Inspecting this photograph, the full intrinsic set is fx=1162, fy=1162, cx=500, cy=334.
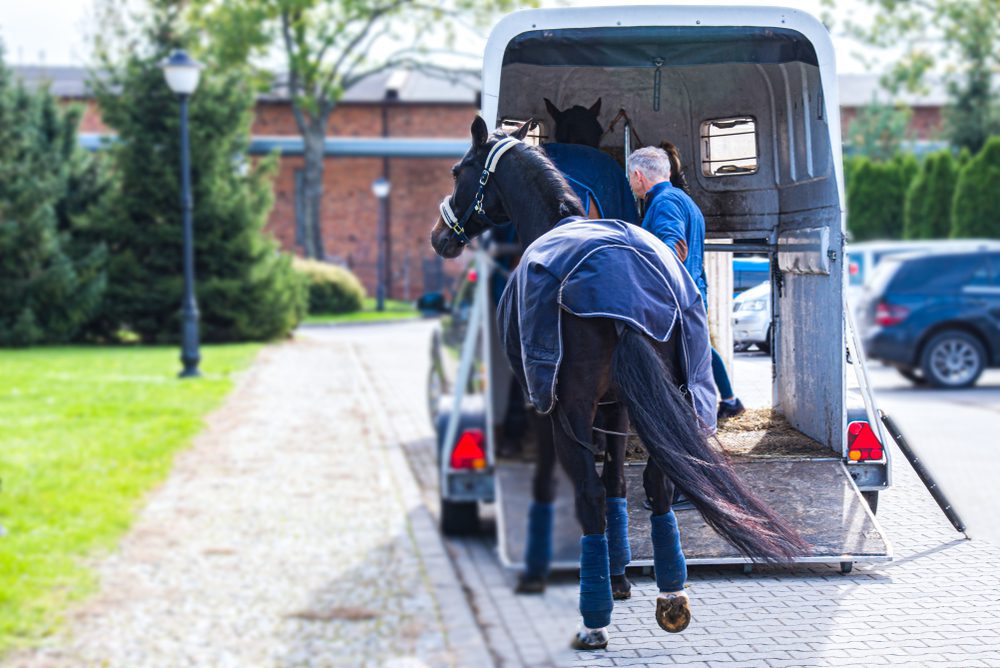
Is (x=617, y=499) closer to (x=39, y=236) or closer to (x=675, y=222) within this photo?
(x=675, y=222)

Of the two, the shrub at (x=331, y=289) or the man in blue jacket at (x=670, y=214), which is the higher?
the man in blue jacket at (x=670, y=214)

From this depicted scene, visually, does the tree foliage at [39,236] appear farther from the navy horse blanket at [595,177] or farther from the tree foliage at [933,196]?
the navy horse blanket at [595,177]

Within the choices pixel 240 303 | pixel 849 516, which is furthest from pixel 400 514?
pixel 849 516

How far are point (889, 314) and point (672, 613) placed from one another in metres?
2.00

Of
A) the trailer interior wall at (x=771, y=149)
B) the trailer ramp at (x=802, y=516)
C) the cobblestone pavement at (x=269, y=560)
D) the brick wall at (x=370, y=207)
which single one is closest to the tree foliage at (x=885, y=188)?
the trailer interior wall at (x=771, y=149)

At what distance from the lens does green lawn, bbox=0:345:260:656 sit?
1292 inches

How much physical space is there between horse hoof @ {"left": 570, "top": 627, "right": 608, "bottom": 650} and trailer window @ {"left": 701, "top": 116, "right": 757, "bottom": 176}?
52 centimetres

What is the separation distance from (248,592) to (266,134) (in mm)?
41849

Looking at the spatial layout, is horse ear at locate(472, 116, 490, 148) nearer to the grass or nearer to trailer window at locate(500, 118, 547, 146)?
trailer window at locate(500, 118, 547, 146)

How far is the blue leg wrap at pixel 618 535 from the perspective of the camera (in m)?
1.22

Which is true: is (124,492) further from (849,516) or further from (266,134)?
(266,134)

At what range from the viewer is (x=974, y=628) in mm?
1180

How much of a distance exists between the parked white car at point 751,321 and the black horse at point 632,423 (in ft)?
0.31

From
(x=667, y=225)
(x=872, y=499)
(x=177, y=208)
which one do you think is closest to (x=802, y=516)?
(x=872, y=499)
